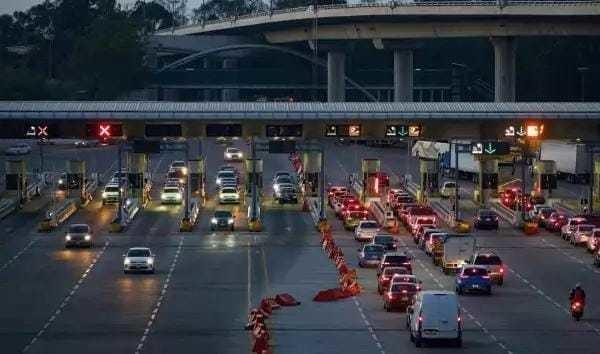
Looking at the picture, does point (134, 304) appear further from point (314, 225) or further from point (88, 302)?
point (314, 225)

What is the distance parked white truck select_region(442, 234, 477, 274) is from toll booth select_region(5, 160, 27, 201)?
40.6 m

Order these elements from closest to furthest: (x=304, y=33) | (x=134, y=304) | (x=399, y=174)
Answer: (x=134, y=304), (x=399, y=174), (x=304, y=33)

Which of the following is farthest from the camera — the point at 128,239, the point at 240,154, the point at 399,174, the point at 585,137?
the point at 240,154

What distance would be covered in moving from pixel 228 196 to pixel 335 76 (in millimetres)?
84521

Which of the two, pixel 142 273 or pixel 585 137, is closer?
pixel 142 273

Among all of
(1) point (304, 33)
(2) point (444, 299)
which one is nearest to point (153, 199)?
(2) point (444, 299)

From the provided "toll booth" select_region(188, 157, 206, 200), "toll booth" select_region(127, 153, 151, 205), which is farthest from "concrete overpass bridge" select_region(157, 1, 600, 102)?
"toll booth" select_region(127, 153, 151, 205)

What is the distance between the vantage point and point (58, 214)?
9625 cm

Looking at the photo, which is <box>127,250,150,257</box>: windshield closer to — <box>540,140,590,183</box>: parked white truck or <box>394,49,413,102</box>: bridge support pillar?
<box>540,140,590,183</box>: parked white truck

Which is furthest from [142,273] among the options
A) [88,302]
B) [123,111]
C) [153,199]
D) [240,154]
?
[240,154]

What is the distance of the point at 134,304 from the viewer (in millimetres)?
60344

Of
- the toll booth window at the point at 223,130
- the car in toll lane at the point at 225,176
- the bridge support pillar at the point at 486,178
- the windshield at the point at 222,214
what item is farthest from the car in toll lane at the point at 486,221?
the car in toll lane at the point at 225,176

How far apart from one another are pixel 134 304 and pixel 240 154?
9270 centimetres

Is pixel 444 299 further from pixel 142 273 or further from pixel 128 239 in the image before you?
pixel 128 239
